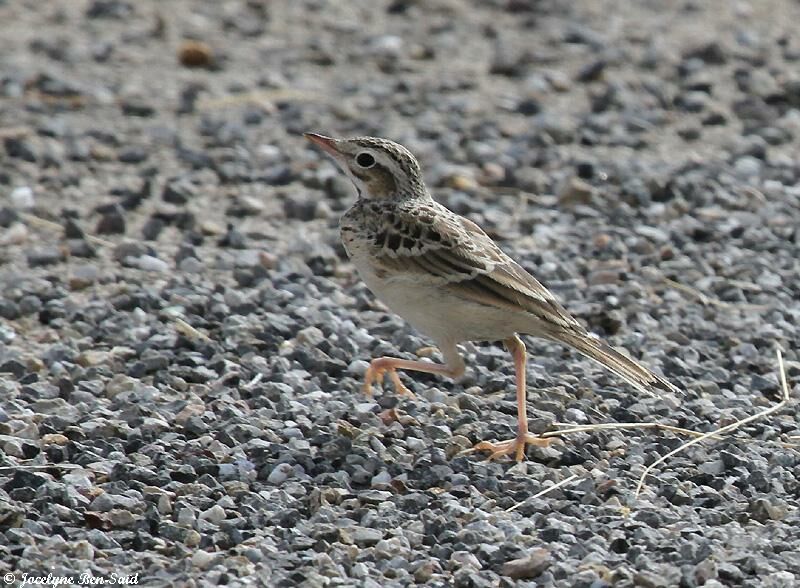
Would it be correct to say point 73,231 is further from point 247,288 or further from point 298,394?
point 298,394

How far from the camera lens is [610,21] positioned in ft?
53.4

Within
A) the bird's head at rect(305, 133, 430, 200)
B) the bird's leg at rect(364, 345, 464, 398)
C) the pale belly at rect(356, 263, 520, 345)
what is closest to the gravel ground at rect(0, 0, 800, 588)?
the bird's leg at rect(364, 345, 464, 398)

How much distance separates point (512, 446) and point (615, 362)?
2.14 feet

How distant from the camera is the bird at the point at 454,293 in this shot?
779 centimetres

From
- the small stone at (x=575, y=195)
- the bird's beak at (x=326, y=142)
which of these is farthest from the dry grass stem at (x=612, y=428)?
the small stone at (x=575, y=195)

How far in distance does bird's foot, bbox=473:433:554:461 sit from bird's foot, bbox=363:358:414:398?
0.73 m

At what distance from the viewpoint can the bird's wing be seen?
782 centimetres

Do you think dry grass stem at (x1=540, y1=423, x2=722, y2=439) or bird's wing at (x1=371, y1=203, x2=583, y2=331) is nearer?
bird's wing at (x1=371, y1=203, x2=583, y2=331)

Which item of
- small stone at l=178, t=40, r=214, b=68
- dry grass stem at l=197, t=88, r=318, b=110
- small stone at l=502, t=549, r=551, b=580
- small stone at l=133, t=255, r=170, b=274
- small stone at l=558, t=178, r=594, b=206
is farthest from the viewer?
small stone at l=178, t=40, r=214, b=68

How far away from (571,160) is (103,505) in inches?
261

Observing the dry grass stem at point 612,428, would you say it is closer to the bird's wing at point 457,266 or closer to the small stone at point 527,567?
the bird's wing at point 457,266

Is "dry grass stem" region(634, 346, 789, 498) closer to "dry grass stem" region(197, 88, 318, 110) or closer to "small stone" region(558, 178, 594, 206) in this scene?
"small stone" region(558, 178, 594, 206)

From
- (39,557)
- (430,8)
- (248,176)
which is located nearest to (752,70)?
Answer: (430,8)

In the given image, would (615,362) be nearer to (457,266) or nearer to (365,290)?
(457,266)
